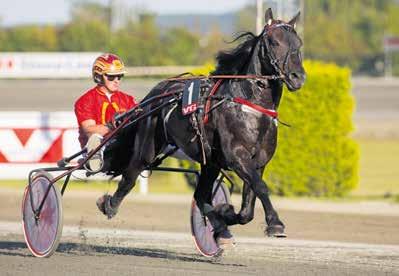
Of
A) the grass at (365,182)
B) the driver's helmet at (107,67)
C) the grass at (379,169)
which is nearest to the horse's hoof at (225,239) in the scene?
the driver's helmet at (107,67)

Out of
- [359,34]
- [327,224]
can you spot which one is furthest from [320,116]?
[359,34]

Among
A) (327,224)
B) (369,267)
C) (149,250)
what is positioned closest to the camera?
(369,267)

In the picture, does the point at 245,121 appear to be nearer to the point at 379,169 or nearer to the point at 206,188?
the point at 206,188

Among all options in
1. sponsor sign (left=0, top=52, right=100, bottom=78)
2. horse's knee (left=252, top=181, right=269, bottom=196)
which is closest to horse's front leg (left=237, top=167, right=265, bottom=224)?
horse's knee (left=252, top=181, right=269, bottom=196)

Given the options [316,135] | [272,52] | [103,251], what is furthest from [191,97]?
[316,135]

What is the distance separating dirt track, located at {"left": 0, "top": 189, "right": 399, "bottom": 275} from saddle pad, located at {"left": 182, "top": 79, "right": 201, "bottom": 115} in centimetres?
119

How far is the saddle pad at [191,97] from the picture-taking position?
8.28m

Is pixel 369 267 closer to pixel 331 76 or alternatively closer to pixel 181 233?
pixel 181 233

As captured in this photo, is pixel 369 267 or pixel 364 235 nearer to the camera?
pixel 369 267

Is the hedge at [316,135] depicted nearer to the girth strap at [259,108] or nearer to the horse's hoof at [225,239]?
the horse's hoof at [225,239]

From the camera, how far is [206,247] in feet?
29.6

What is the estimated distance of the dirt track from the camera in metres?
8.23

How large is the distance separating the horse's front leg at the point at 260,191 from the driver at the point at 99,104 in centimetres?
155

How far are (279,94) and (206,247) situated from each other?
159 centimetres
